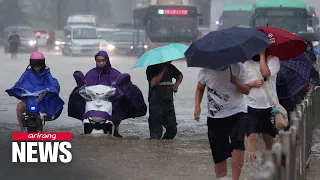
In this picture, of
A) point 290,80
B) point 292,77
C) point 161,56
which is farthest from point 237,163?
point 161,56

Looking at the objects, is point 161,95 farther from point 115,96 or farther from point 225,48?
point 225,48

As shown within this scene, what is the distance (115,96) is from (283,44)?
3698 mm

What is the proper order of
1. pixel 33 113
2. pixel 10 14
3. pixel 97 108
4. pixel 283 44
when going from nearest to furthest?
1. pixel 283 44
2. pixel 33 113
3. pixel 97 108
4. pixel 10 14

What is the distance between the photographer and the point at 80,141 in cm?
1326

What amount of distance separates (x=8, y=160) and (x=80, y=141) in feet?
6.01

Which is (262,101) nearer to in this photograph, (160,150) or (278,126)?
(278,126)

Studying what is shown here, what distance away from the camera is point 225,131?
935 centimetres

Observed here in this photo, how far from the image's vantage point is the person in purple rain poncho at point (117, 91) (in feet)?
45.3

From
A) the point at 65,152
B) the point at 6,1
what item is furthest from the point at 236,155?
the point at 6,1

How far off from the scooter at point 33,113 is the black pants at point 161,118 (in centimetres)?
157

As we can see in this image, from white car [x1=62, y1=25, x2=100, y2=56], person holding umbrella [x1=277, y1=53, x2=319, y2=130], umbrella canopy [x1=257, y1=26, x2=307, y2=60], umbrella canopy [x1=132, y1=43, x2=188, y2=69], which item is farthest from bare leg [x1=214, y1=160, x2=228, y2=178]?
white car [x1=62, y1=25, x2=100, y2=56]

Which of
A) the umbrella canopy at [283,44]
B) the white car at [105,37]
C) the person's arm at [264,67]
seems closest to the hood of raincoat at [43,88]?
the umbrella canopy at [283,44]

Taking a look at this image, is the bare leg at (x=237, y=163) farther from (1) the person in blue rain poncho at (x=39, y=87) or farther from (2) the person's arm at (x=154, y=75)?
(1) the person in blue rain poncho at (x=39, y=87)

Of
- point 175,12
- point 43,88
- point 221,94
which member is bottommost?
point 175,12
